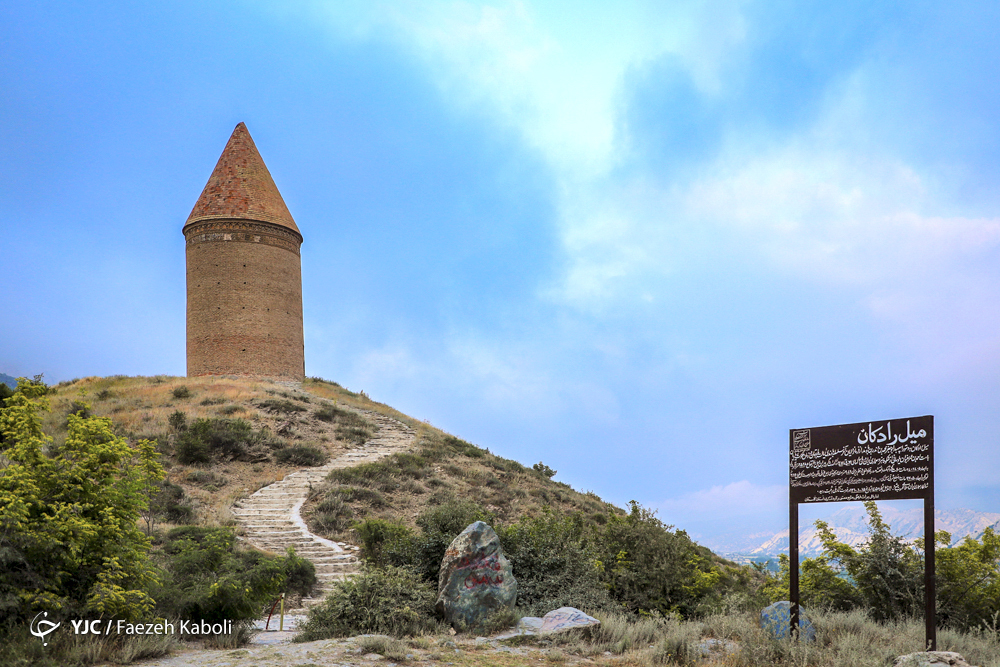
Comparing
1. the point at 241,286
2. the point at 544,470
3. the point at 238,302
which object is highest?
the point at 241,286

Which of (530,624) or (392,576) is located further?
(392,576)

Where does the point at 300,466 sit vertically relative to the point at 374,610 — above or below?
above

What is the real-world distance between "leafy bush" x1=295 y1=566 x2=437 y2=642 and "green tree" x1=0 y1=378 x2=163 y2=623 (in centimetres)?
215

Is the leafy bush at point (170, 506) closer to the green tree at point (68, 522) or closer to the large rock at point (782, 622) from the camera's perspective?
the green tree at point (68, 522)

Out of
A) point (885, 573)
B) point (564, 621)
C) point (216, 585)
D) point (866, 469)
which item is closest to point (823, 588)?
point (885, 573)

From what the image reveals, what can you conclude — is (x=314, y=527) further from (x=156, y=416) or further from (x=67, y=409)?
(x=67, y=409)

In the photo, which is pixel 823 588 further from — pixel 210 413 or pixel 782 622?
pixel 210 413

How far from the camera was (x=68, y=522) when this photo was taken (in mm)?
6156

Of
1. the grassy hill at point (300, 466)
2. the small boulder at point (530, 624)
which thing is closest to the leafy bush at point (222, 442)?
the grassy hill at point (300, 466)

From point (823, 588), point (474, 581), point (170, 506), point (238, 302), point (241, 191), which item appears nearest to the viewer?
point (474, 581)

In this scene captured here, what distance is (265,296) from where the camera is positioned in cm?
3562

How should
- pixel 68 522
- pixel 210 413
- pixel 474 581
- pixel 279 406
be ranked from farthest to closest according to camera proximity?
pixel 279 406
pixel 210 413
pixel 474 581
pixel 68 522

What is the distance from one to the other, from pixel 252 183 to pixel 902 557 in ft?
119

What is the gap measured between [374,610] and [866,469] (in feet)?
19.9
